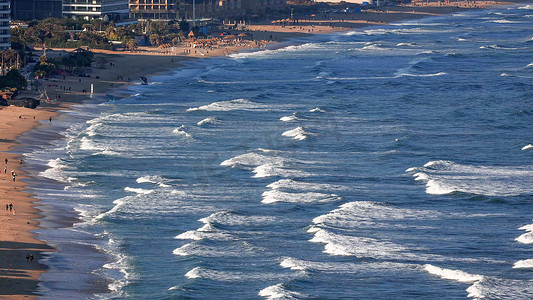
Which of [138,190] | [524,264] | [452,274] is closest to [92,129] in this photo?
[138,190]

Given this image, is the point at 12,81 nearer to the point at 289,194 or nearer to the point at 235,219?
the point at 289,194

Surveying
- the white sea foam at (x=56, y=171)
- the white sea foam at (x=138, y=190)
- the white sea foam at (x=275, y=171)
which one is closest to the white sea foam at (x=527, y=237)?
the white sea foam at (x=275, y=171)

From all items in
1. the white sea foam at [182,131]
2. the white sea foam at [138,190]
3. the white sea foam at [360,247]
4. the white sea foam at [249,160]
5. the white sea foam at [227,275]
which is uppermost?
the white sea foam at [182,131]

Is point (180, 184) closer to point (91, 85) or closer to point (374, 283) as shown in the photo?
point (374, 283)

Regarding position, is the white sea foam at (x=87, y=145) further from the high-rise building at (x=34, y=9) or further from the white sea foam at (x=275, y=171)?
the high-rise building at (x=34, y=9)

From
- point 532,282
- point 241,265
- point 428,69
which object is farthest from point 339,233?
point 428,69

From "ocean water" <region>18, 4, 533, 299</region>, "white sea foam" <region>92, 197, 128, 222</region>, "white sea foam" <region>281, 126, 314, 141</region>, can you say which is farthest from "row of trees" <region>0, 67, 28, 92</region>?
"white sea foam" <region>92, 197, 128, 222</region>
